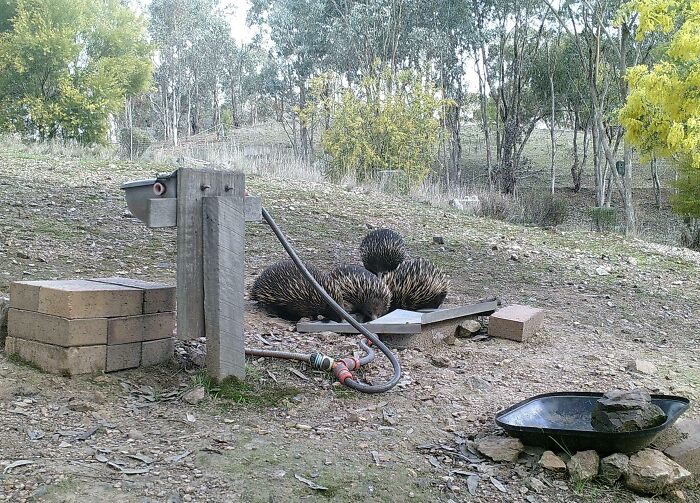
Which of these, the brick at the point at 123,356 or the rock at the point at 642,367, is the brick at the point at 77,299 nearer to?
the brick at the point at 123,356

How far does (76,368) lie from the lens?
3.55 metres

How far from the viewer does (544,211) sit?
14961 millimetres

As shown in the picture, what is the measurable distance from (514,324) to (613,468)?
7.84ft

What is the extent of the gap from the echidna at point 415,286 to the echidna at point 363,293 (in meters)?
0.40

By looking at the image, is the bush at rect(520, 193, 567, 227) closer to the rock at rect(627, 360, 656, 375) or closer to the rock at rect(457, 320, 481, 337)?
the rock at rect(457, 320, 481, 337)

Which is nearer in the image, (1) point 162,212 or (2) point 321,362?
(1) point 162,212

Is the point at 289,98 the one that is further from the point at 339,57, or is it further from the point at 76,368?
the point at 76,368

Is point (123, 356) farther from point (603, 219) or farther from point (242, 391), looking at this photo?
point (603, 219)

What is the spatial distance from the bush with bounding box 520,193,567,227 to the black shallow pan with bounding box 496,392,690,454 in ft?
36.7

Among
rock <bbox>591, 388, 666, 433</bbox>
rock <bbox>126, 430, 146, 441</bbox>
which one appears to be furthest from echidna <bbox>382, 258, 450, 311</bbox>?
rock <bbox>126, 430, 146, 441</bbox>

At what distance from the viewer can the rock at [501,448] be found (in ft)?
10.6

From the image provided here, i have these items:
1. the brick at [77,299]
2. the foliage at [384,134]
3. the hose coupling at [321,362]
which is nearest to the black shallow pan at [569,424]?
the hose coupling at [321,362]

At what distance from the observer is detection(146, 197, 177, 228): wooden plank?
11.0ft

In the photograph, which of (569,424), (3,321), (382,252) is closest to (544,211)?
(382,252)
